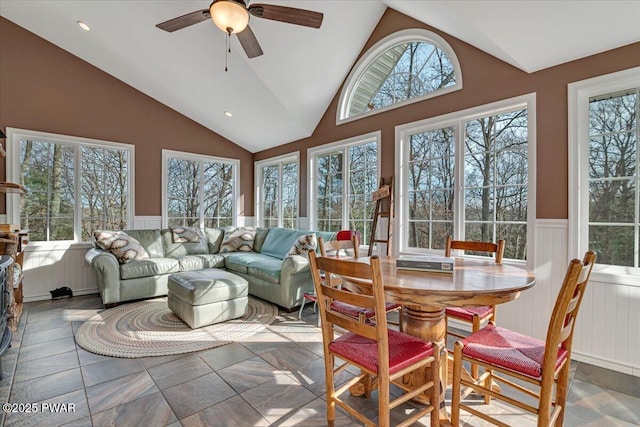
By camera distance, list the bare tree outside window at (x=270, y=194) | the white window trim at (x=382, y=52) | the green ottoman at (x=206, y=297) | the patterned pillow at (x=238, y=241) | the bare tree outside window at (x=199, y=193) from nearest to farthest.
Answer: the green ottoman at (x=206, y=297), the white window trim at (x=382, y=52), the patterned pillow at (x=238, y=241), the bare tree outside window at (x=199, y=193), the bare tree outside window at (x=270, y=194)

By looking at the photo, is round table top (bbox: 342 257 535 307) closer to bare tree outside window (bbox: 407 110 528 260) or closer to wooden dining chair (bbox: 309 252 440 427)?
wooden dining chair (bbox: 309 252 440 427)

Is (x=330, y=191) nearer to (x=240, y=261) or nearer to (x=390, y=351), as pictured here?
(x=240, y=261)

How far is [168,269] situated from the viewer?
4.30m

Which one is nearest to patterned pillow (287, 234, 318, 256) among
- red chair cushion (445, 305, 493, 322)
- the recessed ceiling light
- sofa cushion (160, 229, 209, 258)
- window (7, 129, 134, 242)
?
sofa cushion (160, 229, 209, 258)

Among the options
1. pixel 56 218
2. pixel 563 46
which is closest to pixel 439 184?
pixel 563 46

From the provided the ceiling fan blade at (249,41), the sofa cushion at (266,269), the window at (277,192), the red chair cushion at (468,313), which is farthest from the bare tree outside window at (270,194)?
the red chair cushion at (468,313)

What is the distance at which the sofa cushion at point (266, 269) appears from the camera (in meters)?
3.79

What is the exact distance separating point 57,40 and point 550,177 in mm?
6179

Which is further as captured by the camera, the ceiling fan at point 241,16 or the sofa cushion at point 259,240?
the sofa cushion at point 259,240

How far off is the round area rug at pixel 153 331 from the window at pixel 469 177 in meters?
2.13

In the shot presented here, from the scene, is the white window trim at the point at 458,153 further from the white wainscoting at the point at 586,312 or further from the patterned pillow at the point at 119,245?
the patterned pillow at the point at 119,245

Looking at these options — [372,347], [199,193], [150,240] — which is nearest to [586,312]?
[372,347]

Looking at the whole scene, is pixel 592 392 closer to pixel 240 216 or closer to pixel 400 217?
pixel 400 217

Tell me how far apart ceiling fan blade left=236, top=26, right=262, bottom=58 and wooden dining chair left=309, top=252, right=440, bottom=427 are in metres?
2.14
